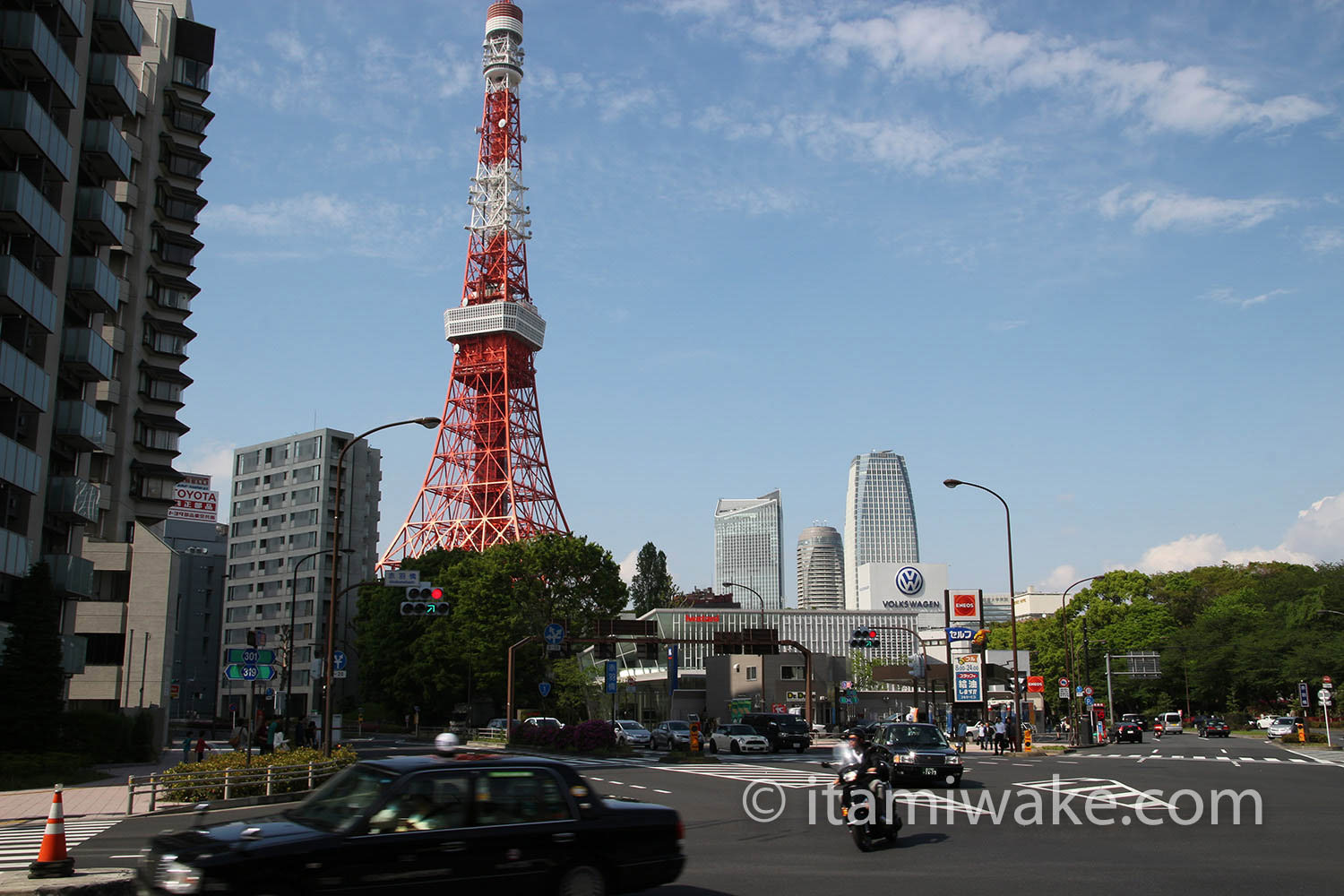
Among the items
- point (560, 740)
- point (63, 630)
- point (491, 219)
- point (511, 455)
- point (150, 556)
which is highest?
point (491, 219)

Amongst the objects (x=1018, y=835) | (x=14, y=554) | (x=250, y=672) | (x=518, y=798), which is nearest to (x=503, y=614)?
(x=14, y=554)

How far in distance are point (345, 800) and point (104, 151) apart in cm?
4308

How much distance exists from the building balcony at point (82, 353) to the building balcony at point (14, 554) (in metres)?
8.72

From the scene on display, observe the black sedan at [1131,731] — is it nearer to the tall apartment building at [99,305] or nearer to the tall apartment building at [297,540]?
the tall apartment building at [99,305]

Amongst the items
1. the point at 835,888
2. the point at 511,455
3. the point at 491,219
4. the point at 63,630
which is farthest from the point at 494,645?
the point at 835,888

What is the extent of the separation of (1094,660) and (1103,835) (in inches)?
3463

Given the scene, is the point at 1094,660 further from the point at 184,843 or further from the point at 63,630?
the point at 184,843

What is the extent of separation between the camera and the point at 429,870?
855 centimetres

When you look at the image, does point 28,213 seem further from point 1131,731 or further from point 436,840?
point 1131,731

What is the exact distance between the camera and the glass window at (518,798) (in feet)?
29.8

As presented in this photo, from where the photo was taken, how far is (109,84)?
145ft

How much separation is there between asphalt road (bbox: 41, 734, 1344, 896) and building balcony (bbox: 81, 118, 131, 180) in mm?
A: 33098

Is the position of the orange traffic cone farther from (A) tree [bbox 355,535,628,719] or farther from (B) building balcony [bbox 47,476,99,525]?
(A) tree [bbox 355,535,628,719]

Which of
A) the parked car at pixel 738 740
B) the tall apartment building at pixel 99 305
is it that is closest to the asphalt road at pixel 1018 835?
the parked car at pixel 738 740
